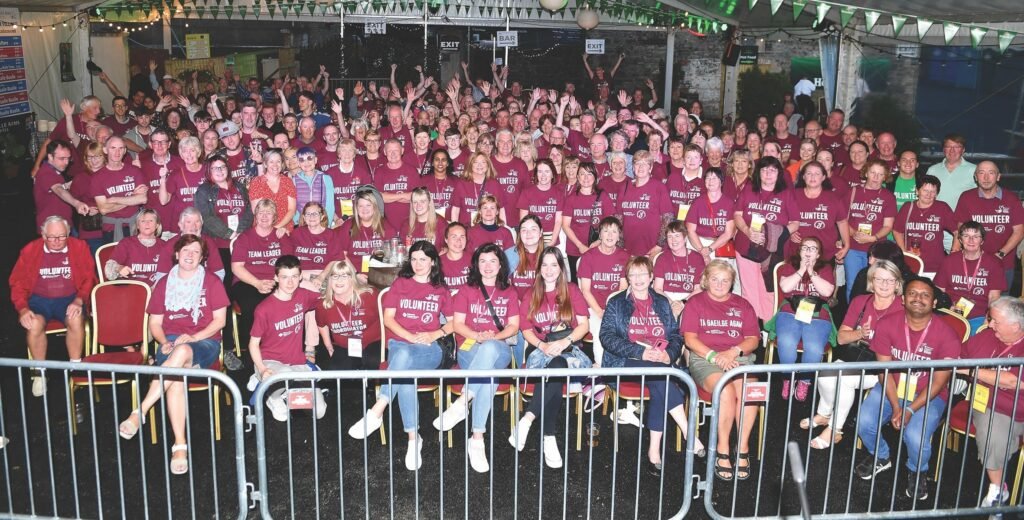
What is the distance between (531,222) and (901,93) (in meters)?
7.17

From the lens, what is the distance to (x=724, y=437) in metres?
5.20

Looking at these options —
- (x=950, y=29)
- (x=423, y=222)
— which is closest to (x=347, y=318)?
(x=423, y=222)

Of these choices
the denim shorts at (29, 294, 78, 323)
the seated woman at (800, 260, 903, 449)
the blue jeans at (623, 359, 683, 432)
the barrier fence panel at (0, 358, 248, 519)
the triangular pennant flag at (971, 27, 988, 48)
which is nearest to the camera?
the barrier fence panel at (0, 358, 248, 519)

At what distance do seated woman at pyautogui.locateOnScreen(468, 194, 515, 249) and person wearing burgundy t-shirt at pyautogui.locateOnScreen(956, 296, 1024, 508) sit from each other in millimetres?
3274

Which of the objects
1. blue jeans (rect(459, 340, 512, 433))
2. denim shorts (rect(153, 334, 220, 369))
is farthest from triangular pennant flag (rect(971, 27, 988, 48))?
denim shorts (rect(153, 334, 220, 369))

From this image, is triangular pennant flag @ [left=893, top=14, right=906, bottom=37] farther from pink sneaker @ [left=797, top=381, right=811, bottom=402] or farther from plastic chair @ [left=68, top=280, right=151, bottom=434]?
plastic chair @ [left=68, top=280, right=151, bottom=434]

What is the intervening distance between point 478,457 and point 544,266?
1.25 meters

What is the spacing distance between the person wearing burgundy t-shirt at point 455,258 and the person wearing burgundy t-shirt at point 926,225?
11.5 ft

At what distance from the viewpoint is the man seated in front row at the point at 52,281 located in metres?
5.96

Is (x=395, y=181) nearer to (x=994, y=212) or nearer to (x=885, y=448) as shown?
(x=885, y=448)

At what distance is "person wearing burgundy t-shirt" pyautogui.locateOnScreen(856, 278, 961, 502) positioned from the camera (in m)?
4.93

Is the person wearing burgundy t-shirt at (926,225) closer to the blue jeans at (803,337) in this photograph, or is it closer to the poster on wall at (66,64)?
the blue jeans at (803,337)

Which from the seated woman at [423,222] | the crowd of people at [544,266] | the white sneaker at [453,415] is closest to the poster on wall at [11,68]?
the crowd of people at [544,266]

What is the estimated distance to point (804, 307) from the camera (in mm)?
5801
